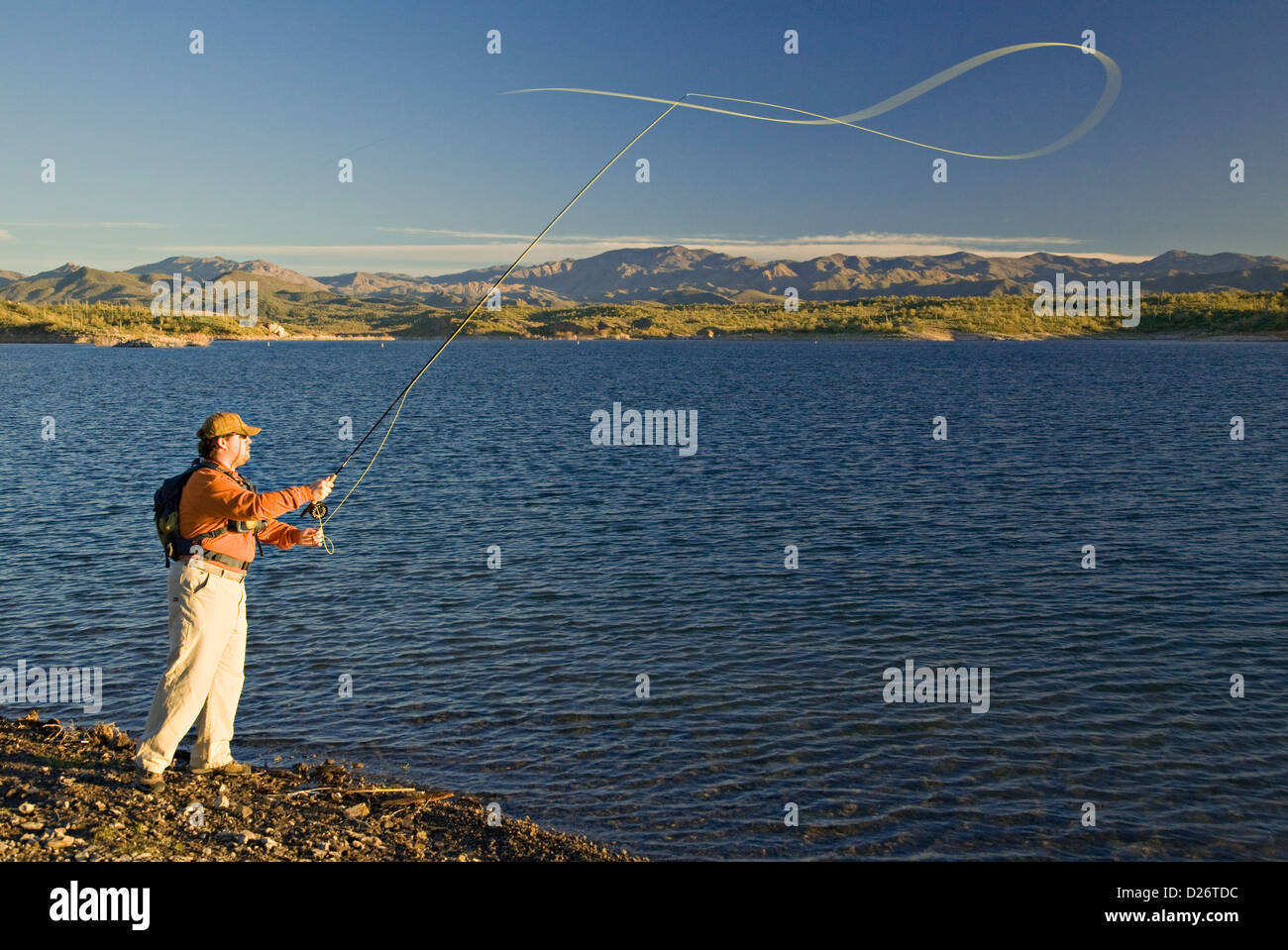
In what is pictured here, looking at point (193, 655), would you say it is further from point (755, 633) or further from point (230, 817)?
point (755, 633)

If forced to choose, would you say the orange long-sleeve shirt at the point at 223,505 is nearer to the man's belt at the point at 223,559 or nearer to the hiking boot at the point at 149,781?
the man's belt at the point at 223,559

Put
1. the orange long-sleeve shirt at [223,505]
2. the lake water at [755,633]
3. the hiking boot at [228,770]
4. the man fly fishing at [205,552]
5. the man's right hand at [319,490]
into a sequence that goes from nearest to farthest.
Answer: the orange long-sleeve shirt at [223,505]
the man fly fishing at [205,552]
the man's right hand at [319,490]
the hiking boot at [228,770]
the lake water at [755,633]

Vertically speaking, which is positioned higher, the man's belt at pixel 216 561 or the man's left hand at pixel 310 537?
the man's left hand at pixel 310 537

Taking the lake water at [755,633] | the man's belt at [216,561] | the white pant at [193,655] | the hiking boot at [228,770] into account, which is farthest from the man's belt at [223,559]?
the lake water at [755,633]

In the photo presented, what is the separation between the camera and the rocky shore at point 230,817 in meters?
7.39

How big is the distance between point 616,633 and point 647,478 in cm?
1526

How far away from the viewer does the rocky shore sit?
739 centimetres

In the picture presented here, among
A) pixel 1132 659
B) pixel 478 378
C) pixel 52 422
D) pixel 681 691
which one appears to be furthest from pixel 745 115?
pixel 478 378

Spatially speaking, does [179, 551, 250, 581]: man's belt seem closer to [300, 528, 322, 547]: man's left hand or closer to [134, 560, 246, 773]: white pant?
[134, 560, 246, 773]: white pant

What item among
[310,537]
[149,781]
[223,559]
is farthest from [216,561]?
[149,781]

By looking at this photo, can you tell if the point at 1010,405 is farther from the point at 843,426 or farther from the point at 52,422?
the point at 52,422

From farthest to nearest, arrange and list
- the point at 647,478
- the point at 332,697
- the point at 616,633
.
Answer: the point at 647,478
the point at 616,633
the point at 332,697
